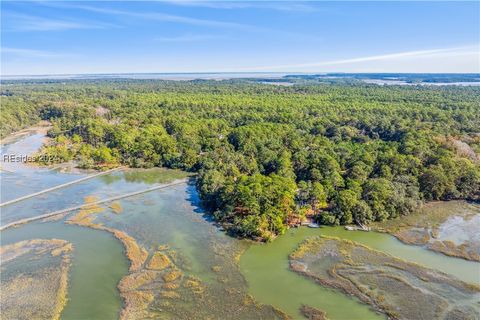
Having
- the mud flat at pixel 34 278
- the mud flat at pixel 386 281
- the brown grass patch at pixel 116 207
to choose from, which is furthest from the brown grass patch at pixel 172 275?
the brown grass patch at pixel 116 207

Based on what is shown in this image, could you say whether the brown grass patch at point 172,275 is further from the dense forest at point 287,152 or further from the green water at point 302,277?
the dense forest at point 287,152

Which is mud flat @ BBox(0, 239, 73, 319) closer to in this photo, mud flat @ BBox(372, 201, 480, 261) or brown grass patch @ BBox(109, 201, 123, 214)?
brown grass patch @ BBox(109, 201, 123, 214)

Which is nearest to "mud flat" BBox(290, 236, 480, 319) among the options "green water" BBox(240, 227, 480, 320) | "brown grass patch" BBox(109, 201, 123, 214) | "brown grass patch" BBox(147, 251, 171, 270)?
"green water" BBox(240, 227, 480, 320)

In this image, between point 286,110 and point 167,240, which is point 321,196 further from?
point 286,110

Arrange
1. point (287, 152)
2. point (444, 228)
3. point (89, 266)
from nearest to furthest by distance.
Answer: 1. point (89, 266)
2. point (444, 228)
3. point (287, 152)

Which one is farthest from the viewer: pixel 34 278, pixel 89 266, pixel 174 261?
pixel 174 261

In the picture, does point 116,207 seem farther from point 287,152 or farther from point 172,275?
point 287,152

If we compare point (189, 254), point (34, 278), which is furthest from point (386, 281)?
point (34, 278)

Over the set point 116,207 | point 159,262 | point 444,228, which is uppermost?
point 116,207
